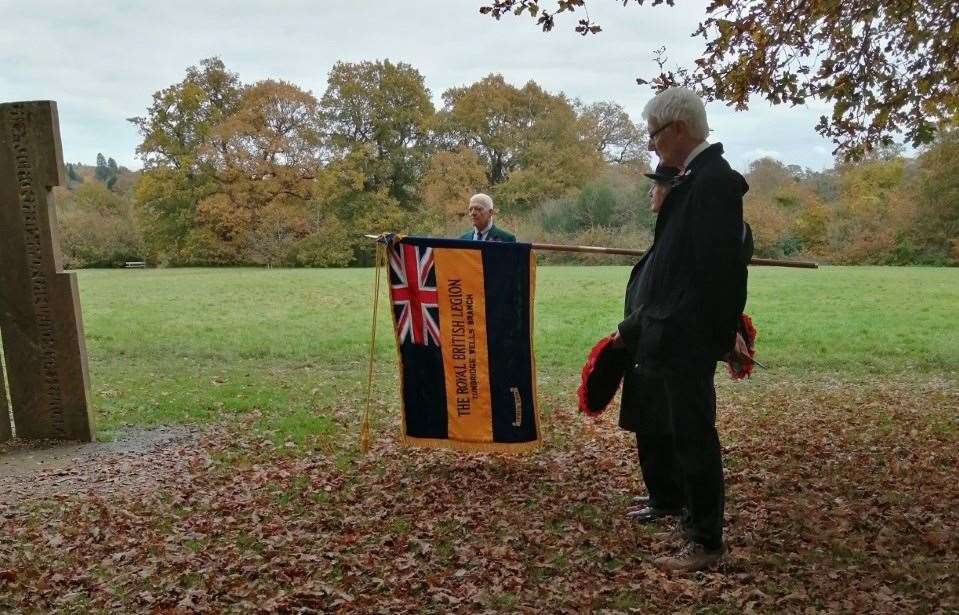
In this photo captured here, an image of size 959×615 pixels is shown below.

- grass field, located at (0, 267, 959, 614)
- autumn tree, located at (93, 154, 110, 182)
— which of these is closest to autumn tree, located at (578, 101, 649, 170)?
grass field, located at (0, 267, 959, 614)

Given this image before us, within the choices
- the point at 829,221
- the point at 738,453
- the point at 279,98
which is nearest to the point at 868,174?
the point at 829,221

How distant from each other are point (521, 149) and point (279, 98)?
13782 mm

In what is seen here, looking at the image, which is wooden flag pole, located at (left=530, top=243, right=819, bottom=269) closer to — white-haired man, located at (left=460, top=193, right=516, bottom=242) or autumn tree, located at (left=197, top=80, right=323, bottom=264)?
white-haired man, located at (left=460, top=193, right=516, bottom=242)

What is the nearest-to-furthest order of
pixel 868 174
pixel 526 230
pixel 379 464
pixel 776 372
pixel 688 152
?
pixel 688 152 < pixel 379 464 < pixel 776 372 < pixel 526 230 < pixel 868 174

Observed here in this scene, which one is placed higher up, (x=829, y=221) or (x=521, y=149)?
(x=521, y=149)

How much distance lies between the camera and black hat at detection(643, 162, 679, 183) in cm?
424

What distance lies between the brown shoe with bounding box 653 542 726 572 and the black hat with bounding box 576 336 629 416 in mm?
1190

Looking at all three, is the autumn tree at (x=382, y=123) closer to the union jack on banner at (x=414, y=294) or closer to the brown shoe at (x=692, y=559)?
the union jack on banner at (x=414, y=294)

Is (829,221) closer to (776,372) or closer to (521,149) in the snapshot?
Answer: (521,149)

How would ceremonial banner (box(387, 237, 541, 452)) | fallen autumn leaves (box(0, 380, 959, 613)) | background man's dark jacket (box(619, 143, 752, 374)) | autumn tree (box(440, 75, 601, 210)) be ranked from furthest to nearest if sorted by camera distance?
autumn tree (box(440, 75, 601, 210)), ceremonial banner (box(387, 237, 541, 452)), fallen autumn leaves (box(0, 380, 959, 613)), background man's dark jacket (box(619, 143, 752, 374))

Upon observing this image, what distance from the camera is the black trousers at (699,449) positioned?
157 inches

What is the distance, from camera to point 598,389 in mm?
5078

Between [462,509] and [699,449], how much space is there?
78.2 inches

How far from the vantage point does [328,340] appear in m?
14.6
